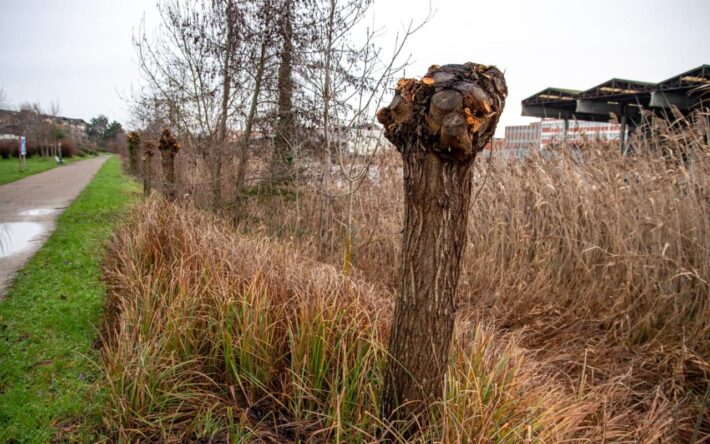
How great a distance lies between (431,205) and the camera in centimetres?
Result: 199

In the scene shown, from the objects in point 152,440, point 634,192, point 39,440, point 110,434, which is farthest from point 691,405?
point 39,440

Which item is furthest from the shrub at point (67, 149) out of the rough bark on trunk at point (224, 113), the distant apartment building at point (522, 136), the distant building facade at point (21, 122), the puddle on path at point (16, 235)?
the distant apartment building at point (522, 136)

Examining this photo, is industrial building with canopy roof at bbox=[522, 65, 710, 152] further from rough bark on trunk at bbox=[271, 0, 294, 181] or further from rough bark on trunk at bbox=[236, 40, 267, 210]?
rough bark on trunk at bbox=[236, 40, 267, 210]

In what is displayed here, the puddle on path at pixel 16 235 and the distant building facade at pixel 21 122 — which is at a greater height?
the distant building facade at pixel 21 122

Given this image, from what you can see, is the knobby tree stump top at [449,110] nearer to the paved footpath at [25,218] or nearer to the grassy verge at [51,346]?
the grassy verge at [51,346]

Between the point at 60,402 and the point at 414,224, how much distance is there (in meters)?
2.50

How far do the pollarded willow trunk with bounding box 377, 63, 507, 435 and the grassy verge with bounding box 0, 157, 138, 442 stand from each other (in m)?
1.76

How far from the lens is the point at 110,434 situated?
244 cm

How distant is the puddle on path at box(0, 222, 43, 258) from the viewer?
685cm

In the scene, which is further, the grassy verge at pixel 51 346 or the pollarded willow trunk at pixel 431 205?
the grassy verge at pixel 51 346

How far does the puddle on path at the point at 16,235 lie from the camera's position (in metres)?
6.85

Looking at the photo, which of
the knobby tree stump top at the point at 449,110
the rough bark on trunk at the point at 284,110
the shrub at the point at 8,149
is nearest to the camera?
the knobby tree stump top at the point at 449,110

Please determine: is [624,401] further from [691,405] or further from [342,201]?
[342,201]

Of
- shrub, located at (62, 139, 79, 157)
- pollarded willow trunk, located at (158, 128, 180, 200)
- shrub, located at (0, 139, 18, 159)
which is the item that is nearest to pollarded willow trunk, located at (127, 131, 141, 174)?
pollarded willow trunk, located at (158, 128, 180, 200)
